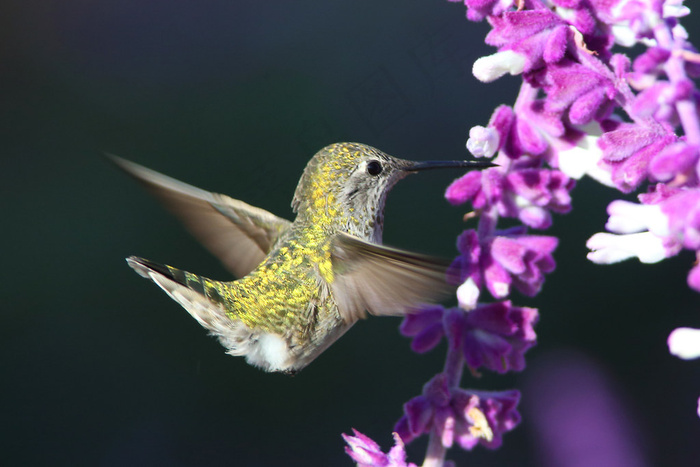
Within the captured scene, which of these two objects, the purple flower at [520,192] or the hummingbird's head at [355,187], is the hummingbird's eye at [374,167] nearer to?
the hummingbird's head at [355,187]

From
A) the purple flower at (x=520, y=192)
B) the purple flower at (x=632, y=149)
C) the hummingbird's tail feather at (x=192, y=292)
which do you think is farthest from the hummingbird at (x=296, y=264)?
the purple flower at (x=632, y=149)

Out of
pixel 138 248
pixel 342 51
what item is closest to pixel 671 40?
pixel 138 248

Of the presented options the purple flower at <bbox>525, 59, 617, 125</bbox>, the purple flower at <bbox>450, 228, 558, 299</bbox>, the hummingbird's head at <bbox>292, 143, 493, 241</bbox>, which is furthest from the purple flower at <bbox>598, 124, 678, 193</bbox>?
the hummingbird's head at <bbox>292, 143, 493, 241</bbox>

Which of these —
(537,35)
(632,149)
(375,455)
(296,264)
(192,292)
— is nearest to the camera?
(632,149)

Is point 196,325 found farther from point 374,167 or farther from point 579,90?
point 579,90

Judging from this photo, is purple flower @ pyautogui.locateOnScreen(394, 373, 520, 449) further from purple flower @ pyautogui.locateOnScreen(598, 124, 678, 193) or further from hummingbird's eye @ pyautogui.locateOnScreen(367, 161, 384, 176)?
hummingbird's eye @ pyautogui.locateOnScreen(367, 161, 384, 176)

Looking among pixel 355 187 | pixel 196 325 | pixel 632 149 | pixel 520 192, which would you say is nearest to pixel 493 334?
pixel 520 192
